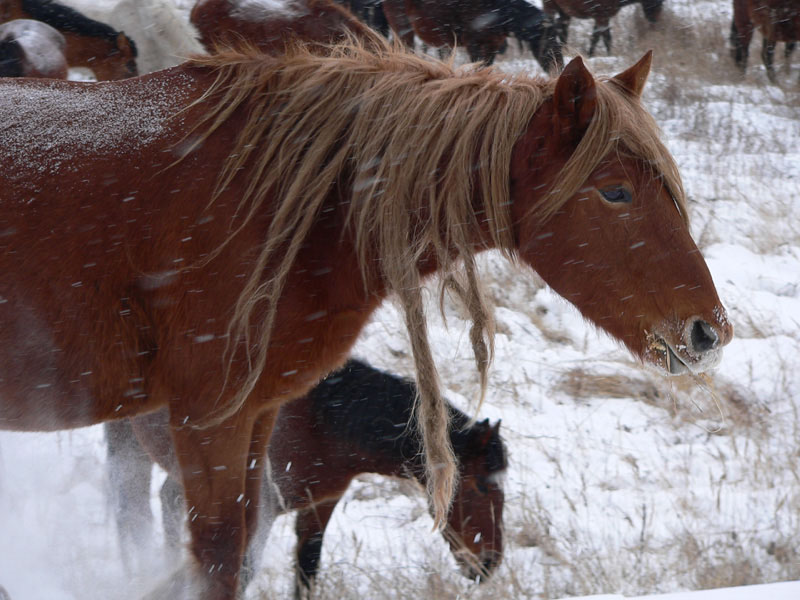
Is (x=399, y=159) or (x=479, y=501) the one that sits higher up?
(x=399, y=159)

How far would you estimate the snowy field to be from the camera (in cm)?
320

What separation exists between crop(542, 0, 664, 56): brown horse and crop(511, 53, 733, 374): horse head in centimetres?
872

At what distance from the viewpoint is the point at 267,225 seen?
2102 millimetres

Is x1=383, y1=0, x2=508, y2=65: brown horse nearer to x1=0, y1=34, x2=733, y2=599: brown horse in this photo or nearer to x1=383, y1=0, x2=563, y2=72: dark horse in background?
x1=383, y1=0, x2=563, y2=72: dark horse in background

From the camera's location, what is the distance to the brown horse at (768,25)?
9641 millimetres

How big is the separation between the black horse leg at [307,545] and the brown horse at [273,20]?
2978 mm

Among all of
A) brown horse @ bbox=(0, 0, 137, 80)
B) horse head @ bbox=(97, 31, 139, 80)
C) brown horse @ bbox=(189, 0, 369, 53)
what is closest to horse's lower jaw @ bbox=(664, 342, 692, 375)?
brown horse @ bbox=(189, 0, 369, 53)

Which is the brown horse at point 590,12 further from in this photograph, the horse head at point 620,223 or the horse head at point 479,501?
the horse head at point 620,223

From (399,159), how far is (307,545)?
2.13 metres

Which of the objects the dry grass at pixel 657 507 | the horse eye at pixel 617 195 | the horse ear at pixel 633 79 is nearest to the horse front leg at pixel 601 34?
the dry grass at pixel 657 507

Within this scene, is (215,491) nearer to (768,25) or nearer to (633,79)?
(633,79)

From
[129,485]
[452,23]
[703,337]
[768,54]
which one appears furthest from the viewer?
[768,54]

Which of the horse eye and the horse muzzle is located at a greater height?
the horse eye

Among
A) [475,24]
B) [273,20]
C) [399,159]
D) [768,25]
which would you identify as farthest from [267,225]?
[768,25]
